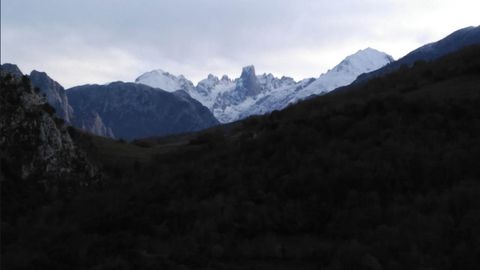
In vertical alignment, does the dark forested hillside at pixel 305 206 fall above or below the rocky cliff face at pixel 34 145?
below

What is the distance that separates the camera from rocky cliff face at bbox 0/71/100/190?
2973 centimetres

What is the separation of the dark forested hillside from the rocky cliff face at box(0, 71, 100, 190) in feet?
6.98

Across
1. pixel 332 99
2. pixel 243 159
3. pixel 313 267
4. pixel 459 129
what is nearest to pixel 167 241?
pixel 313 267

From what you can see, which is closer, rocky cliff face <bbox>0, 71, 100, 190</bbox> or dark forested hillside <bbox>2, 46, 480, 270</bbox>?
dark forested hillside <bbox>2, 46, 480, 270</bbox>

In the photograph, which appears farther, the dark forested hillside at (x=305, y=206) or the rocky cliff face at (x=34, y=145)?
the rocky cliff face at (x=34, y=145)

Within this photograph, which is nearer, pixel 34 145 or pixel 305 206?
pixel 305 206

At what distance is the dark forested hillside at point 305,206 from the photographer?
60.1 feet

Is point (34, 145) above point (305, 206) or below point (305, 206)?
above

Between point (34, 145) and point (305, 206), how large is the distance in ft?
51.8

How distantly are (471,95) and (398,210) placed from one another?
48.2ft

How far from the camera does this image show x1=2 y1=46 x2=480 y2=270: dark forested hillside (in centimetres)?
1831

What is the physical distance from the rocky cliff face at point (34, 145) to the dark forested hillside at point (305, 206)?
213 cm

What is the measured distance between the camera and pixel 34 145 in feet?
101

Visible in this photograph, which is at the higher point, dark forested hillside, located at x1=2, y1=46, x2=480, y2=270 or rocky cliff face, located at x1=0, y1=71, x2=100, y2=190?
rocky cliff face, located at x1=0, y1=71, x2=100, y2=190
